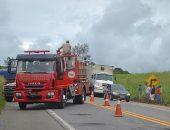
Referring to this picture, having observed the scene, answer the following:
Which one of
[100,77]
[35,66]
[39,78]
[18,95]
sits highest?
[100,77]

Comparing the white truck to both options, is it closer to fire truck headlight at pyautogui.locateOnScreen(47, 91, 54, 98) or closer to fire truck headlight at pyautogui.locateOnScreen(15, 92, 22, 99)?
fire truck headlight at pyautogui.locateOnScreen(47, 91, 54, 98)

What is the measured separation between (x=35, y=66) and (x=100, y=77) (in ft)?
90.8

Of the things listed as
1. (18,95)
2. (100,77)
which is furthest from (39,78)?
(100,77)

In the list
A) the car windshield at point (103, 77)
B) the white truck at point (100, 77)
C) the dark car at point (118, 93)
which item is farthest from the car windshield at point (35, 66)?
the car windshield at point (103, 77)

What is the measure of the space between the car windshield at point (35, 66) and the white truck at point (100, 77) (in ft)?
82.1

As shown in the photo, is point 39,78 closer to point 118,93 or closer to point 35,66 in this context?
point 35,66

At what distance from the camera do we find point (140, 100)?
4553cm

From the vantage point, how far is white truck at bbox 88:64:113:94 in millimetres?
54125

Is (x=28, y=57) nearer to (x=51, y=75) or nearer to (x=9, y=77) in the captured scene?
(x=51, y=75)

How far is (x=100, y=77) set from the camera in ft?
182

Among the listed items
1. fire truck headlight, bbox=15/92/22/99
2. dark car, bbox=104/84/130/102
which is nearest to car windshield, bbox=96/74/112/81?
dark car, bbox=104/84/130/102

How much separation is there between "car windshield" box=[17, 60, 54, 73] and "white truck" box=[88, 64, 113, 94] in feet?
82.1

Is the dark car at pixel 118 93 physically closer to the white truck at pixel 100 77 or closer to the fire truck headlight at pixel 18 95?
the white truck at pixel 100 77

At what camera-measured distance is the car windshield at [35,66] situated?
28.0m
